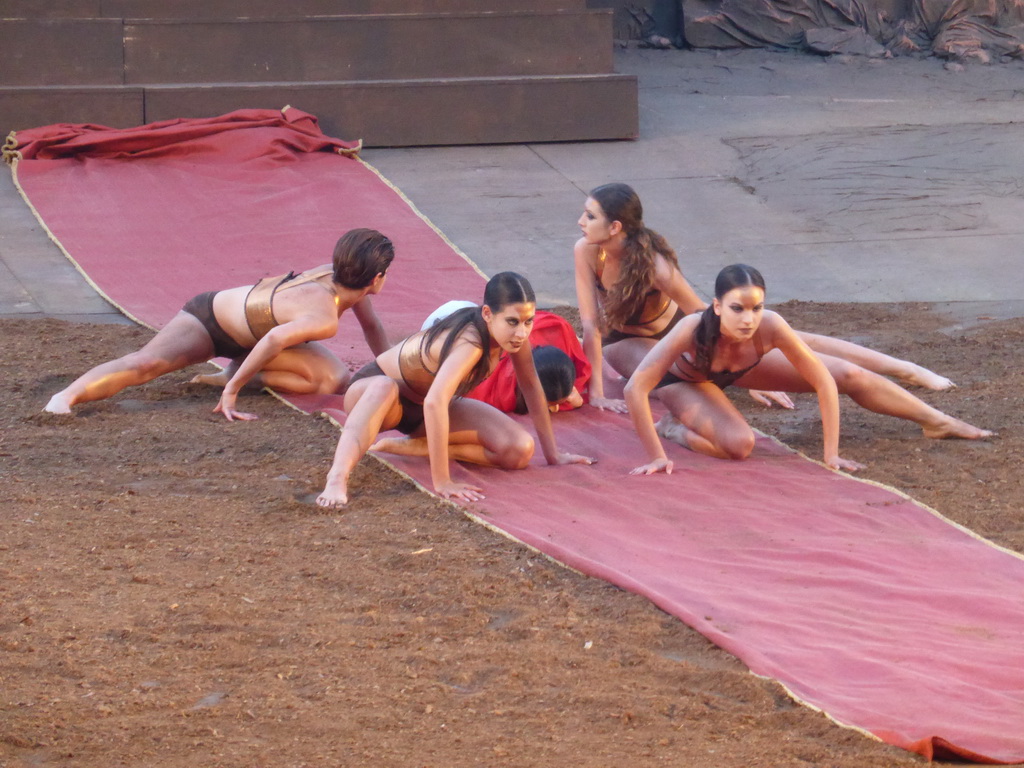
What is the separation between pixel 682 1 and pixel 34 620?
468 inches

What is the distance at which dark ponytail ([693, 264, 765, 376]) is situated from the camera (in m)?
5.14

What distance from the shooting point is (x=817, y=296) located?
822 centimetres

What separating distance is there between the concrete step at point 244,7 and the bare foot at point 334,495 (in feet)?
23.7

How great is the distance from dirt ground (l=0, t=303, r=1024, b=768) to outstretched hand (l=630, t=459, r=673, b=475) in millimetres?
725

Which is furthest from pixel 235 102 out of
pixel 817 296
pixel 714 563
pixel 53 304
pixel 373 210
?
pixel 714 563

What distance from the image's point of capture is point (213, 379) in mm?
6488

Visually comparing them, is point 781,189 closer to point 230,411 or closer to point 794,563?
point 230,411

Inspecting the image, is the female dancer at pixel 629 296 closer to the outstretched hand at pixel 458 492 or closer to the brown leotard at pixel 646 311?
the brown leotard at pixel 646 311

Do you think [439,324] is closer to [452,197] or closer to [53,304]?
[53,304]

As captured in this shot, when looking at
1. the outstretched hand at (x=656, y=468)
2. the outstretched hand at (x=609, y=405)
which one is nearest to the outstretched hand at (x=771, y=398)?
the outstretched hand at (x=609, y=405)

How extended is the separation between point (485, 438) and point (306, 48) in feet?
22.4

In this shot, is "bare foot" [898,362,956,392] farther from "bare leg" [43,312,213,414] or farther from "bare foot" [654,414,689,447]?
"bare leg" [43,312,213,414]

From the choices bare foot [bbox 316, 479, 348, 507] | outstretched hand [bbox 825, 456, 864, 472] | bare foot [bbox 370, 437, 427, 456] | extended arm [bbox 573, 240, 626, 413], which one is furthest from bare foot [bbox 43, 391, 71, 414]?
outstretched hand [bbox 825, 456, 864, 472]

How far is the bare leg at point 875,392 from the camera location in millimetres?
5672
